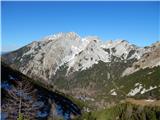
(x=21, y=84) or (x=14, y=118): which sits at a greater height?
(x=21, y=84)

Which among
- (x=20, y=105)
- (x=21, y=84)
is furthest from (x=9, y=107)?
(x=21, y=84)

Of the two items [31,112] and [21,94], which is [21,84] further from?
[31,112]

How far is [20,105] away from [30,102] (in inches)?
92.0

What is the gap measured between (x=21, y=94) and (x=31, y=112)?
16.8 ft

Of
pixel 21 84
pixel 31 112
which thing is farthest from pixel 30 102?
pixel 21 84

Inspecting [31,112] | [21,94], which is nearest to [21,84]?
[21,94]

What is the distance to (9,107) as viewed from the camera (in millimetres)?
59062

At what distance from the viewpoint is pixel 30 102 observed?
5991 cm

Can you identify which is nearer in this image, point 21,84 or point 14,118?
point 21,84

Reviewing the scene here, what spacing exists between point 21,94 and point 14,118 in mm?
5201

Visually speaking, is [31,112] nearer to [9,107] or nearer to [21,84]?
[9,107]

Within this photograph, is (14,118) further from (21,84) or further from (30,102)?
(21,84)

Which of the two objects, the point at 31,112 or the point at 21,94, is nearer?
the point at 21,94

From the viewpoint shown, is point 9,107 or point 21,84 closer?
point 21,84
